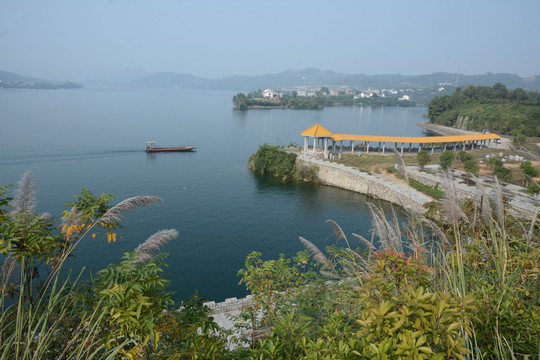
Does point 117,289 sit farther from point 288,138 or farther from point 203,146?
point 288,138

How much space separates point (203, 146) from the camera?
35844 mm

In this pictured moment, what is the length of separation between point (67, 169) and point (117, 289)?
26.0m

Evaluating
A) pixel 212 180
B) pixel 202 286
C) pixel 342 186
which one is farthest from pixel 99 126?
pixel 202 286

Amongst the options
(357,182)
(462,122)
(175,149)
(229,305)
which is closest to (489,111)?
(462,122)

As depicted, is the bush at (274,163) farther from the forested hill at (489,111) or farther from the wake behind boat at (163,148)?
the forested hill at (489,111)

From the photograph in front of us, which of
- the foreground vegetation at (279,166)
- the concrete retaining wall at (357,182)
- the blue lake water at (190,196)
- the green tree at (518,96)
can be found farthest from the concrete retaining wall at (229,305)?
the green tree at (518,96)

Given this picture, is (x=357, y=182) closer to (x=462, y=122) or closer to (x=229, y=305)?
(x=229, y=305)

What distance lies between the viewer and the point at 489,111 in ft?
180

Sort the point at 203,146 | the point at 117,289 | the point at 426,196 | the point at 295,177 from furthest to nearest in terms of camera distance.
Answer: the point at 203,146
the point at 295,177
the point at 426,196
the point at 117,289

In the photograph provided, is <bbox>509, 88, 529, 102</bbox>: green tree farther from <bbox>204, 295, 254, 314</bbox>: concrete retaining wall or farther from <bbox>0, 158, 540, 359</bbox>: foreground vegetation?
<bbox>0, 158, 540, 359</bbox>: foreground vegetation

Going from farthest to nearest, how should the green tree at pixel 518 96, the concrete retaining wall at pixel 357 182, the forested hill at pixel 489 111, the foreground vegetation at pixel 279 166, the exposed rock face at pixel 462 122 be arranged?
the green tree at pixel 518 96 → the exposed rock face at pixel 462 122 → the forested hill at pixel 489 111 → the foreground vegetation at pixel 279 166 → the concrete retaining wall at pixel 357 182

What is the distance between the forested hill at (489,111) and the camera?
45031 millimetres

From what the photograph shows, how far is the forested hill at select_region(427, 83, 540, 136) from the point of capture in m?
45.0

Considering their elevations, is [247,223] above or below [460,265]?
below
